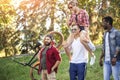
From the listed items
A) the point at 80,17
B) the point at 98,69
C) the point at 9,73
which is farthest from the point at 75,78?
the point at 9,73

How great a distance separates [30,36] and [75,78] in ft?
46.2

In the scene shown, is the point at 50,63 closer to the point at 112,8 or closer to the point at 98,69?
the point at 98,69

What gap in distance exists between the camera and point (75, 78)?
26.2 feet

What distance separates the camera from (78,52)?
795cm

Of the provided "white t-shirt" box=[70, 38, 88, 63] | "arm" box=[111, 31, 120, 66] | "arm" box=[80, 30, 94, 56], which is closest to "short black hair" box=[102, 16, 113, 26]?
"arm" box=[111, 31, 120, 66]

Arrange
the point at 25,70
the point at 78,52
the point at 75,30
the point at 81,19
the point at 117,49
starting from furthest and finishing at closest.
A: the point at 25,70, the point at 81,19, the point at 75,30, the point at 78,52, the point at 117,49

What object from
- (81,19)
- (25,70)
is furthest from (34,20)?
(81,19)

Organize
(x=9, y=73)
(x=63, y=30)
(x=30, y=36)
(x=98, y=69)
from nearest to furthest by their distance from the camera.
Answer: (x=98, y=69), (x=9, y=73), (x=30, y=36), (x=63, y=30)

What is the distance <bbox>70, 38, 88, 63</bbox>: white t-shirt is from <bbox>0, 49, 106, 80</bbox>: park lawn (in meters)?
4.34

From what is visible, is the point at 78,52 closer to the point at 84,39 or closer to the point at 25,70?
the point at 84,39

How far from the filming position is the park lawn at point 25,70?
506 inches

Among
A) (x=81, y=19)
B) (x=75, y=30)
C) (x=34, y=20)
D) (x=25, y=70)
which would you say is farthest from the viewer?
(x=34, y=20)

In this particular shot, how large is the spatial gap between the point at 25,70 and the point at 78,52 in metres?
7.74

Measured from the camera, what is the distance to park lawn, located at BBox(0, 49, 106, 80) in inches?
506
